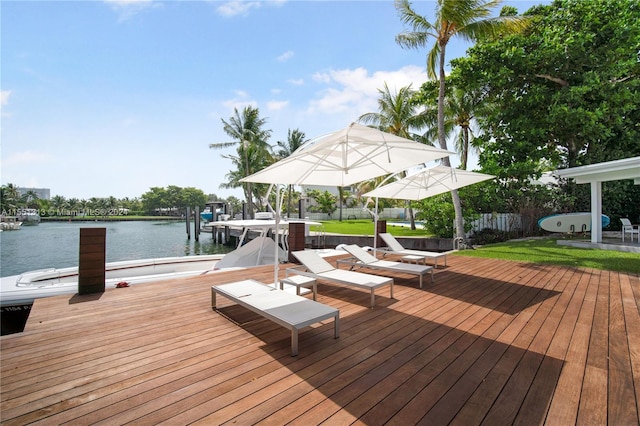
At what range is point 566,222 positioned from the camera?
13031 millimetres

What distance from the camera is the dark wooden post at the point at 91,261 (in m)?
4.66

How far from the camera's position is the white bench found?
114 inches

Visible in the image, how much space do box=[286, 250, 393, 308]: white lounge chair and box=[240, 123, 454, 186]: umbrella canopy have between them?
145 centimetres

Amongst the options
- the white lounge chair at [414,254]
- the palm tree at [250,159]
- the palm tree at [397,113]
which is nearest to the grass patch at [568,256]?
the white lounge chair at [414,254]

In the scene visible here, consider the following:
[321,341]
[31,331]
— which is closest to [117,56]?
[31,331]

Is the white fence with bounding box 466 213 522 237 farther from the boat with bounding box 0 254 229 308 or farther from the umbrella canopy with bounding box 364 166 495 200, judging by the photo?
the boat with bounding box 0 254 229 308

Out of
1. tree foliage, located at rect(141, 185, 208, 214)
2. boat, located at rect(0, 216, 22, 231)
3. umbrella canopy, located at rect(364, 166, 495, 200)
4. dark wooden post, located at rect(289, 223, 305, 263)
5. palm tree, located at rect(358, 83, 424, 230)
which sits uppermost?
palm tree, located at rect(358, 83, 424, 230)

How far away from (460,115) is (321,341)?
61.6 ft

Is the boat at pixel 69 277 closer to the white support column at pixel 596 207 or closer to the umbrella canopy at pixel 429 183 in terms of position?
the umbrella canopy at pixel 429 183

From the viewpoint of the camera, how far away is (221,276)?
20.0ft

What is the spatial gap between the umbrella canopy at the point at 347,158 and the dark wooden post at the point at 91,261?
261 cm

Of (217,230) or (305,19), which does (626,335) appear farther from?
(217,230)

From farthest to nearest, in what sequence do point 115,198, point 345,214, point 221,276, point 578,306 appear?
point 115,198
point 345,214
point 221,276
point 578,306

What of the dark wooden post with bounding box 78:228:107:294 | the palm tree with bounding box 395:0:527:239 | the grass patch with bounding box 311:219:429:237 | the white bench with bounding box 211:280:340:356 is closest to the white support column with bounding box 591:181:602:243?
the palm tree with bounding box 395:0:527:239
